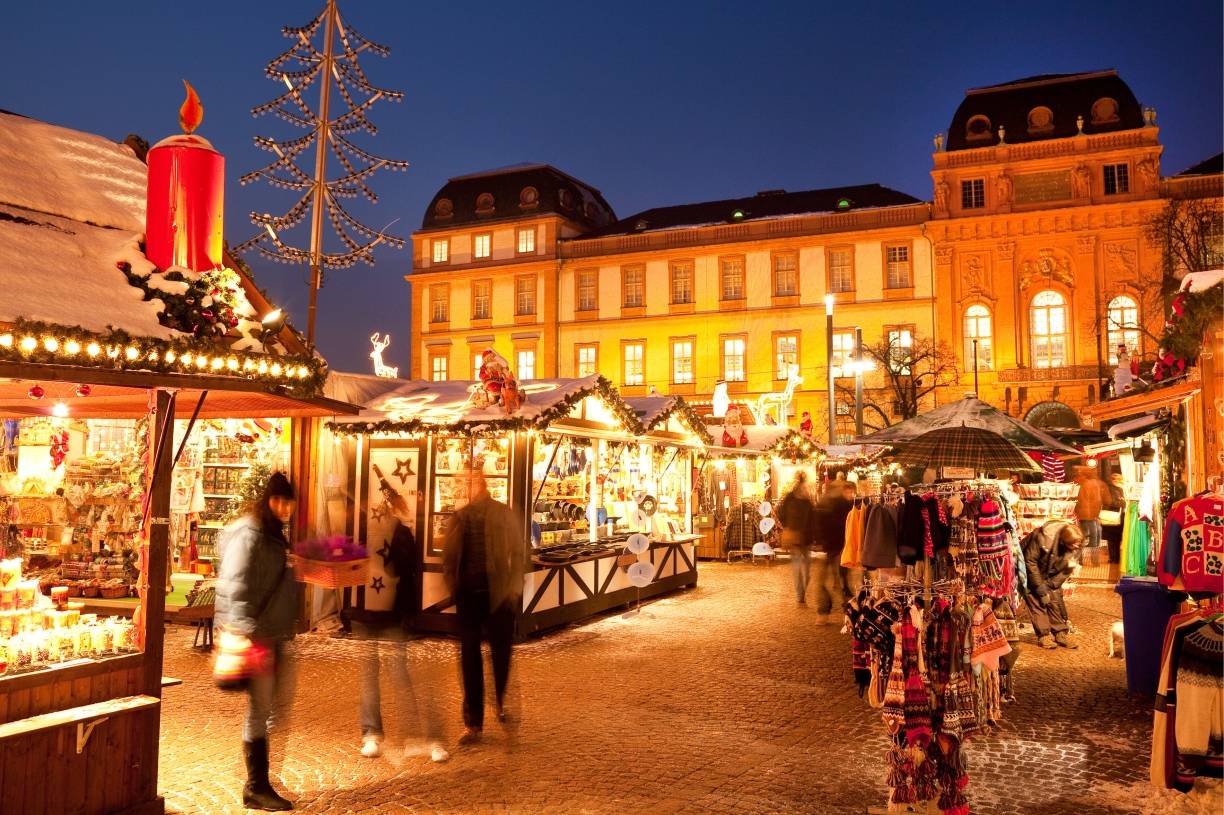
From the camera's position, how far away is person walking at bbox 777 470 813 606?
41.3 feet

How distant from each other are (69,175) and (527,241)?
37.1 metres

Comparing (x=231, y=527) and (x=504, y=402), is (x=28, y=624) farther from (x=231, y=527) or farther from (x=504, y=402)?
(x=504, y=402)

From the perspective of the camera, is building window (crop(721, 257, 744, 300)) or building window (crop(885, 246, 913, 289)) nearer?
building window (crop(885, 246, 913, 289))

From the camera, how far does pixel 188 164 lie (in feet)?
19.7

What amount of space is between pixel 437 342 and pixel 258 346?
38112mm

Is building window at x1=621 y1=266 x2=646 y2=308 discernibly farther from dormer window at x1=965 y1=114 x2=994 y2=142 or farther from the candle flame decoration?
the candle flame decoration

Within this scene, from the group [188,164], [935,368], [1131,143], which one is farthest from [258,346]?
[1131,143]

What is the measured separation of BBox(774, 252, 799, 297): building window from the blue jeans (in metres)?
33.5

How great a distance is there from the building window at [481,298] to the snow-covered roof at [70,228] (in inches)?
1416

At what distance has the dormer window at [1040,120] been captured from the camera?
3569cm

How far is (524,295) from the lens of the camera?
140 feet

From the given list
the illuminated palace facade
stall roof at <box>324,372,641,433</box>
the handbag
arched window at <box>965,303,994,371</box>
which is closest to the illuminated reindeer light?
stall roof at <box>324,372,641,433</box>

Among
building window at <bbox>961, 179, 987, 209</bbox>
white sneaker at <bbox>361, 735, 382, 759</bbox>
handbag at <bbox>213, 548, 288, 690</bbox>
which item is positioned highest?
building window at <bbox>961, 179, 987, 209</bbox>

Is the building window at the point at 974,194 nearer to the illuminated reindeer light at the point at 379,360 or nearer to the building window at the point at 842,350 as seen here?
the building window at the point at 842,350
